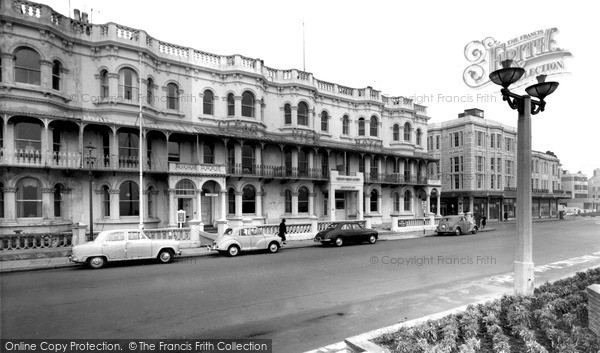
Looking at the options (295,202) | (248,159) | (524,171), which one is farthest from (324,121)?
(524,171)

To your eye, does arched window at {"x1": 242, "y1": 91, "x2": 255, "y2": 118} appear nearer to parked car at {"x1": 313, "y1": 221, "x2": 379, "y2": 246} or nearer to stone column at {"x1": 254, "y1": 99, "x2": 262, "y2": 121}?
stone column at {"x1": 254, "y1": 99, "x2": 262, "y2": 121}

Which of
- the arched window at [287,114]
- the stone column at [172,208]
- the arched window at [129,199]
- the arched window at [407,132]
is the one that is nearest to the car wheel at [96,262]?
the stone column at [172,208]

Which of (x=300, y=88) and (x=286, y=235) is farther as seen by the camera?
(x=300, y=88)

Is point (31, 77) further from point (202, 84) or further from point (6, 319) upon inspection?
point (6, 319)

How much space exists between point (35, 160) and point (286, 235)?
14845 millimetres

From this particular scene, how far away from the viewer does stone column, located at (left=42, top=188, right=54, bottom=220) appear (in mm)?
17250

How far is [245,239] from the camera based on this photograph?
15.7 m

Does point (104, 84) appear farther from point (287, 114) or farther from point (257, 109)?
point (287, 114)

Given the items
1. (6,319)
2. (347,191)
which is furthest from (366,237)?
(6,319)

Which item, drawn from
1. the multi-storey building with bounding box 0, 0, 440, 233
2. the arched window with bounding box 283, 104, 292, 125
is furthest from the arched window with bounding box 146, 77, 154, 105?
the arched window with bounding box 283, 104, 292, 125

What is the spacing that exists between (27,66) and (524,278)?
23927 mm

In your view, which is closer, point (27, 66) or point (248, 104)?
point (27, 66)

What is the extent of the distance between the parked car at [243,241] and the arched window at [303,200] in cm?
1061

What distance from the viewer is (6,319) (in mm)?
6441
